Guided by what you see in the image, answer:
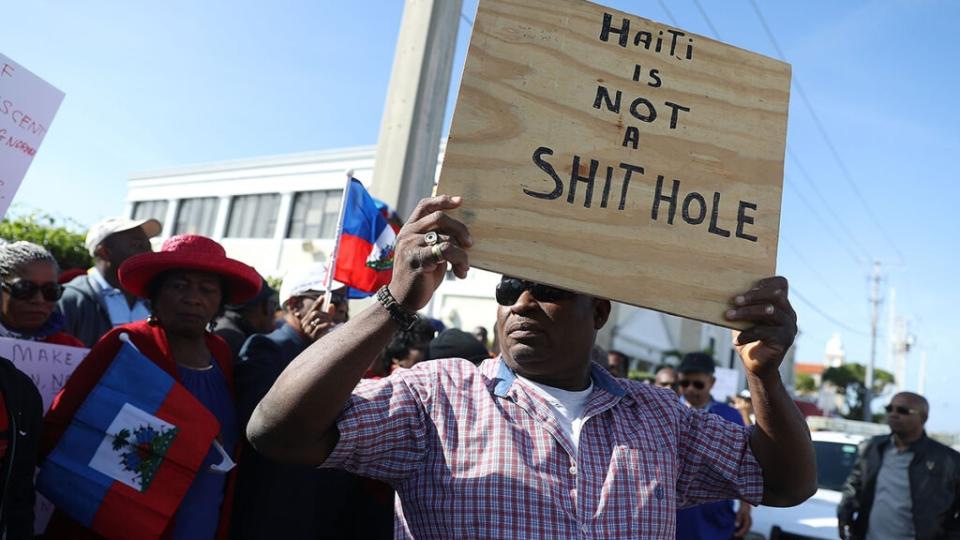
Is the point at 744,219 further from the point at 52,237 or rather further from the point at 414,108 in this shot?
the point at 52,237

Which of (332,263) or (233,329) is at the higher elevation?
(332,263)

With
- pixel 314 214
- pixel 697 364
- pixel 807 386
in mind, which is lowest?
pixel 697 364

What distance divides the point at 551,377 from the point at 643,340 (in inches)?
1220

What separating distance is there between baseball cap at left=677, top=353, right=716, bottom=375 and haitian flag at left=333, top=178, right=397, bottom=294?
267 cm

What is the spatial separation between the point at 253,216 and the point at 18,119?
96.0 ft

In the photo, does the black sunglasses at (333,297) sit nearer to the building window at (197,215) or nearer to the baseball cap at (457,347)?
the baseball cap at (457,347)

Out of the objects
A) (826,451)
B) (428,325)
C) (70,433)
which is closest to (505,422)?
(70,433)

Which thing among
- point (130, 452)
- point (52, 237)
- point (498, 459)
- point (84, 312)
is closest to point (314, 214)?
point (52, 237)

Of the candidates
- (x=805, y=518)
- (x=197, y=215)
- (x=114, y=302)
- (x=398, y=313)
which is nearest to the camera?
(x=398, y=313)

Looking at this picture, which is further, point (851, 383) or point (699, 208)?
point (851, 383)

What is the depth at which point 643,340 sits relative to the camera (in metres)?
32.2

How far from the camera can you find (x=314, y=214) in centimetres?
2867

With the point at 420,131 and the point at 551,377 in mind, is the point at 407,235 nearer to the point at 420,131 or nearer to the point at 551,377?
the point at 551,377

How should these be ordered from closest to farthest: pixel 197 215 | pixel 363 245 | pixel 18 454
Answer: pixel 18 454 < pixel 363 245 < pixel 197 215
